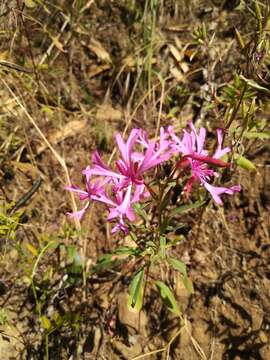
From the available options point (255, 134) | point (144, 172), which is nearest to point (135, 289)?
point (144, 172)

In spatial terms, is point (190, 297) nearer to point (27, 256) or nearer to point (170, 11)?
point (27, 256)

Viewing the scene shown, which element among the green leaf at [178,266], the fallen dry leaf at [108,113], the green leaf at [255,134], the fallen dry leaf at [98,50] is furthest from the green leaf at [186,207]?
the fallen dry leaf at [98,50]

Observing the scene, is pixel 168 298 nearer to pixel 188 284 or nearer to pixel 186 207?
pixel 188 284

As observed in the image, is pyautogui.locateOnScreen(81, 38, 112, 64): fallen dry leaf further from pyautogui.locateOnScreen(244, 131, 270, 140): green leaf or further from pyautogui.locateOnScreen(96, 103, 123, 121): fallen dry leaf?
pyautogui.locateOnScreen(244, 131, 270, 140): green leaf

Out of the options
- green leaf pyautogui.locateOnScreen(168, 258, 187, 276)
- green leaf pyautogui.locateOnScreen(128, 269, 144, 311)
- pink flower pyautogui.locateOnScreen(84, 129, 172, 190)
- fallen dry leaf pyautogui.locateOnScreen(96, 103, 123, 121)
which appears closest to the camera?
pink flower pyautogui.locateOnScreen(84, 129, 172, 190)

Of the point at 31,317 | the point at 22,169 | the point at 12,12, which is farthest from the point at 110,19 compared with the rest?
the point at 31,317

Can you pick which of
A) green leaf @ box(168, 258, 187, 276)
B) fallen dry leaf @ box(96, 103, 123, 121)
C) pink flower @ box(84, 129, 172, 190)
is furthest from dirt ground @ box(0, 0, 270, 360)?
pink flower @ box(84, 129, 172, 190)
